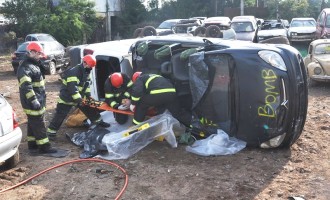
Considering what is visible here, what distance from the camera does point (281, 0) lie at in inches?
1654

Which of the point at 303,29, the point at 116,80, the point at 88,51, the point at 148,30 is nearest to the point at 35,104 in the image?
the point at 116,80

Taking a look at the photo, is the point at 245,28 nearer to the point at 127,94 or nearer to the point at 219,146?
the point at 127,94

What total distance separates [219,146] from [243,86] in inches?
35.0

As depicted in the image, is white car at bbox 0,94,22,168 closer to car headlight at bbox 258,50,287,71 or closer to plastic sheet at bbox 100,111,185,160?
plastic sheet at bbox 100,111,185,160

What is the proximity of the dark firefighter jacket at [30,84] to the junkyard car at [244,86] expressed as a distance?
1.81 metres

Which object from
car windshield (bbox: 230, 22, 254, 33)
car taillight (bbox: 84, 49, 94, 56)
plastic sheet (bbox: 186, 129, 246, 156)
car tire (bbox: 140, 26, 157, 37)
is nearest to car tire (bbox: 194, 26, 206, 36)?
car tire (bbox: 140, 26, 157, 37)

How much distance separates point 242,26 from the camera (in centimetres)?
1764

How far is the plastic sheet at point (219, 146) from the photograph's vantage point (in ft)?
17.4

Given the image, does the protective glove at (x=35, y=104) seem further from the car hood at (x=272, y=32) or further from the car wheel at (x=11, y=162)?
the car hood at (x=272, y=32)

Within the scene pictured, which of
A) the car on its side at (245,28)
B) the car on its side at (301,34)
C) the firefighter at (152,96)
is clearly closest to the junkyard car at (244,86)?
the firefighter at (152,96)

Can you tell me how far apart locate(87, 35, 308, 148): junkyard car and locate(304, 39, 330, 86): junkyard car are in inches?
209

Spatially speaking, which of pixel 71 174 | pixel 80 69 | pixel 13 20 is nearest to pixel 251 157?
pixel 71 174

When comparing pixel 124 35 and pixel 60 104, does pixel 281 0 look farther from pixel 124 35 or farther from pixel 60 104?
pixel 60 104

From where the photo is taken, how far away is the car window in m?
17.5
